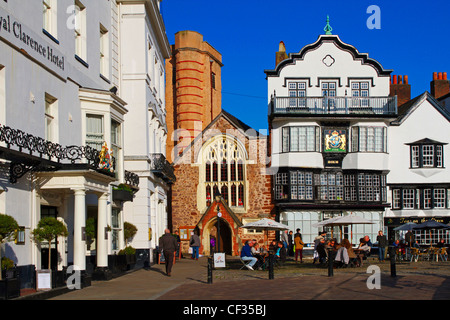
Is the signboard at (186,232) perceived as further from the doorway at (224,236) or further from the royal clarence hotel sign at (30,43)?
the royal clarence hotel sign at (30,43)

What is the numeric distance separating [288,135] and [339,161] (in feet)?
12.6

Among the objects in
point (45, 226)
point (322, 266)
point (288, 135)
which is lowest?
point (322, 266)

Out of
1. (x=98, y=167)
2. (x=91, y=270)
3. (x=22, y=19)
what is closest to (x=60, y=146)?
(x=98, y=167)

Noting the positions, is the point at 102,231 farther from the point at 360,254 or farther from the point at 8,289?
the point at 360,254

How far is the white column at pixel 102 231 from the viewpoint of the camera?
20.6 metres

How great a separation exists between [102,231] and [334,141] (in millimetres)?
25191

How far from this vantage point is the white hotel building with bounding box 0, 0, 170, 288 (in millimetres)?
15953

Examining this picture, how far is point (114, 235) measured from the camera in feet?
80.7

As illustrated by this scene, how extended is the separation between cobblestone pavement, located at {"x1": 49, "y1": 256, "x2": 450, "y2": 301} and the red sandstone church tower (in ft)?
108

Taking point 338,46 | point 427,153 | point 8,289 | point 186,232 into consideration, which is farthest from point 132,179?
point 427,153

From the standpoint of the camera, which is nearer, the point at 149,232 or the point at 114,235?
the point at 114,235

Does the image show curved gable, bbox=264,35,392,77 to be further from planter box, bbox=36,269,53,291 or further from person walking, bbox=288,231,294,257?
planter box, bbox=36,269,53,291

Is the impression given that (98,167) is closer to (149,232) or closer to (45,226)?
(45,226)

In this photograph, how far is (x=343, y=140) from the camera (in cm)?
4291
